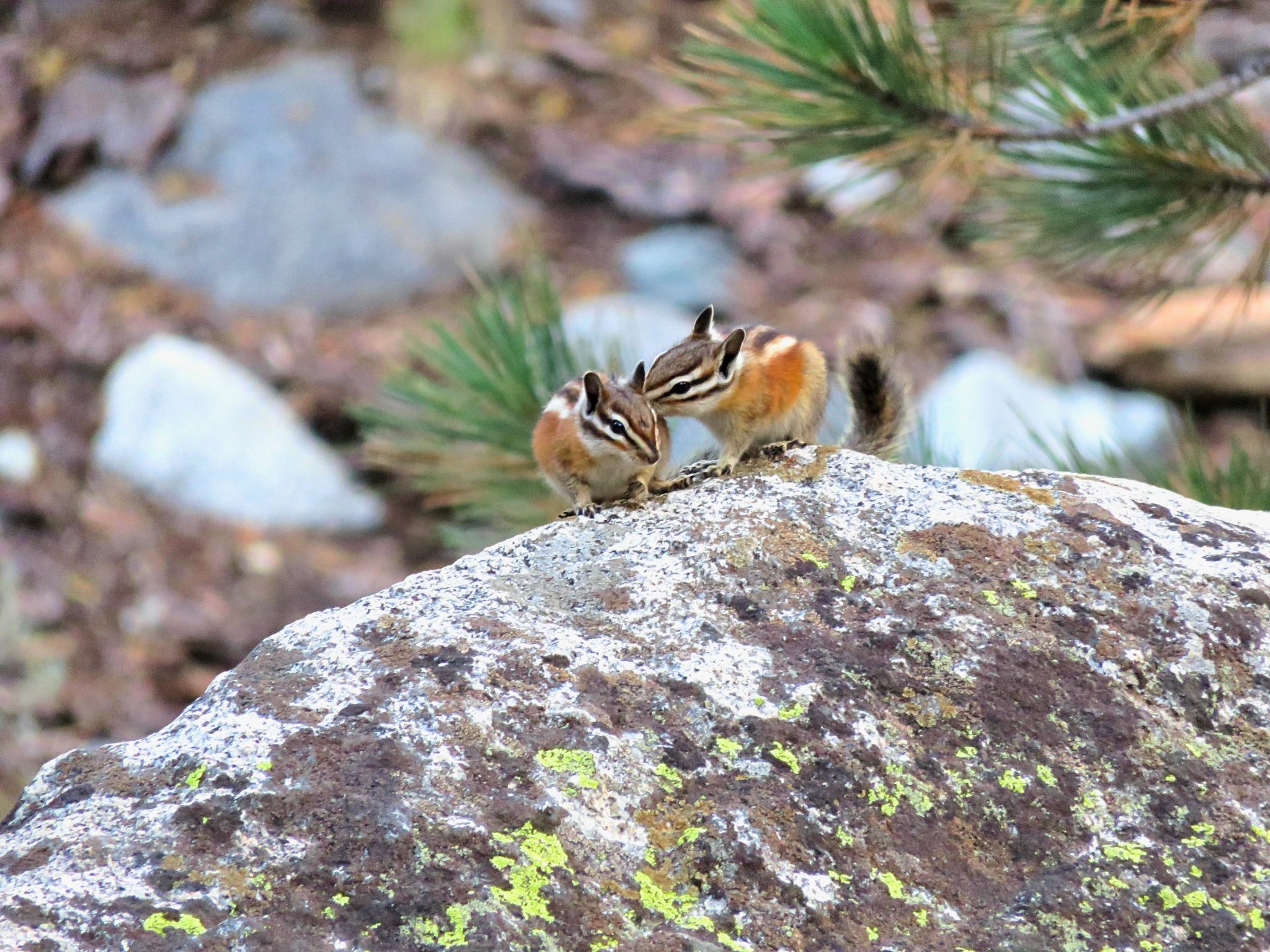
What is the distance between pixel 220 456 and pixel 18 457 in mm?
1012

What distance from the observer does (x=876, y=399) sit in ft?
12.1

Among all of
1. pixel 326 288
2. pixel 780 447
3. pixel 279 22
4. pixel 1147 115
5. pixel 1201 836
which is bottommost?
pixel 326 288

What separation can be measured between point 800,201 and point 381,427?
173 inches

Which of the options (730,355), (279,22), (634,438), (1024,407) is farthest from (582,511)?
(279,22)

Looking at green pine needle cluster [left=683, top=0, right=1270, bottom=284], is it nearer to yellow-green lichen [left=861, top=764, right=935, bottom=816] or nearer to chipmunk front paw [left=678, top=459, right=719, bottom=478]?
chipmunk front paw [left=678, top=459, right=719, bottom=478]

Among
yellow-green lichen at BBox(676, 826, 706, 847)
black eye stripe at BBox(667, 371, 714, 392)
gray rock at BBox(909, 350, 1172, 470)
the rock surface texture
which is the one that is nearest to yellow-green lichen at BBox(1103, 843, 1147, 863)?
the rock surface texture

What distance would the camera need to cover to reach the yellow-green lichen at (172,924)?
1.63 metres

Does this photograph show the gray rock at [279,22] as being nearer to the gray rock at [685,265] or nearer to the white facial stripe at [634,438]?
the gray rock at [685,265]

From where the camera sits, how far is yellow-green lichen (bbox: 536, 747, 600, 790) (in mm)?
1939

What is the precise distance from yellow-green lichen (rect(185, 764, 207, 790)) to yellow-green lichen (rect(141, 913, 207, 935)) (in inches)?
9.0

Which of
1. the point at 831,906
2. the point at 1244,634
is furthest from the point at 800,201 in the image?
the point at 831,906

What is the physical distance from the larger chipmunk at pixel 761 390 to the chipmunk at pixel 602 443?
0.10 m

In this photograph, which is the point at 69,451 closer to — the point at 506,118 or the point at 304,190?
the point at 304,190

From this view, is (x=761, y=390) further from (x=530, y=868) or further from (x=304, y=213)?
(x=304, y=213)
